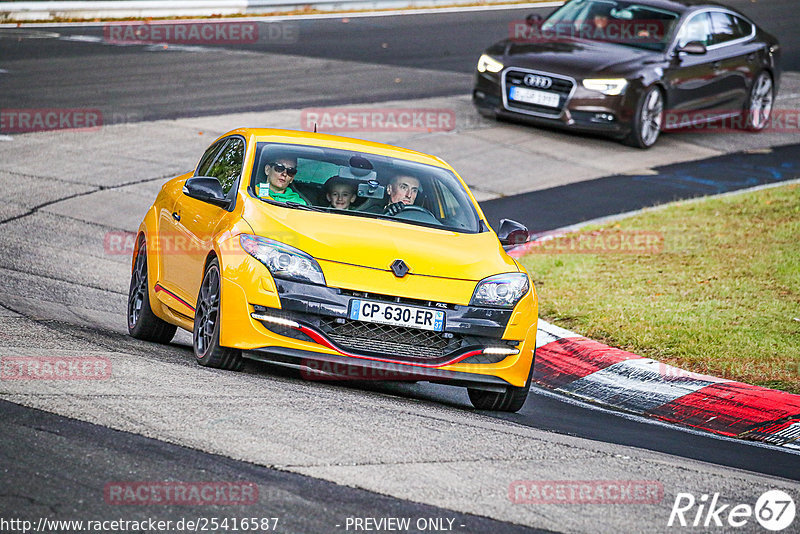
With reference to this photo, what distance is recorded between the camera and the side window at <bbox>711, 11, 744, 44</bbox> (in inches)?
774

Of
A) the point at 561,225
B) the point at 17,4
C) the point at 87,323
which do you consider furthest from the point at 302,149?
the point at 17,4

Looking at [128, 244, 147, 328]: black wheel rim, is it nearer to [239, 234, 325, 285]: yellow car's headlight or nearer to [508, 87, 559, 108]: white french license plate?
[239, 234, 325, 285]: yellow car's headlight

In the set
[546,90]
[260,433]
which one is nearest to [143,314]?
[260,433]

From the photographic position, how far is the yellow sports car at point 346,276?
738cm

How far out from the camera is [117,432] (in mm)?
5938

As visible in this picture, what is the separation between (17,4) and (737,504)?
23295 mm

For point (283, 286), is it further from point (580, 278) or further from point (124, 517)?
point (580, 278)

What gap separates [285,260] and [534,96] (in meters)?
11.3

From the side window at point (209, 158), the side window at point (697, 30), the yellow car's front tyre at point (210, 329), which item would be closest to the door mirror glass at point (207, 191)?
the yellow car's front tyre at point (210, 329)

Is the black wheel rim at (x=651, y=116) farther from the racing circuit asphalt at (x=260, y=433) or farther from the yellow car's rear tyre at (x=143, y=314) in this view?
the yellow car's rear tyre at (x=143, y=314)

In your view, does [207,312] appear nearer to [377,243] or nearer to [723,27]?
[377,243]

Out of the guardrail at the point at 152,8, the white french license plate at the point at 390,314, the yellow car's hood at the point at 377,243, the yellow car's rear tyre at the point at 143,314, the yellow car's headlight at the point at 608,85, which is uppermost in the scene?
the yellow car's hood at the point at 377,243

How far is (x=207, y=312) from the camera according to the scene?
7801 mm

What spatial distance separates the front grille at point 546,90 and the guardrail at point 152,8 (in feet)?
41.1
